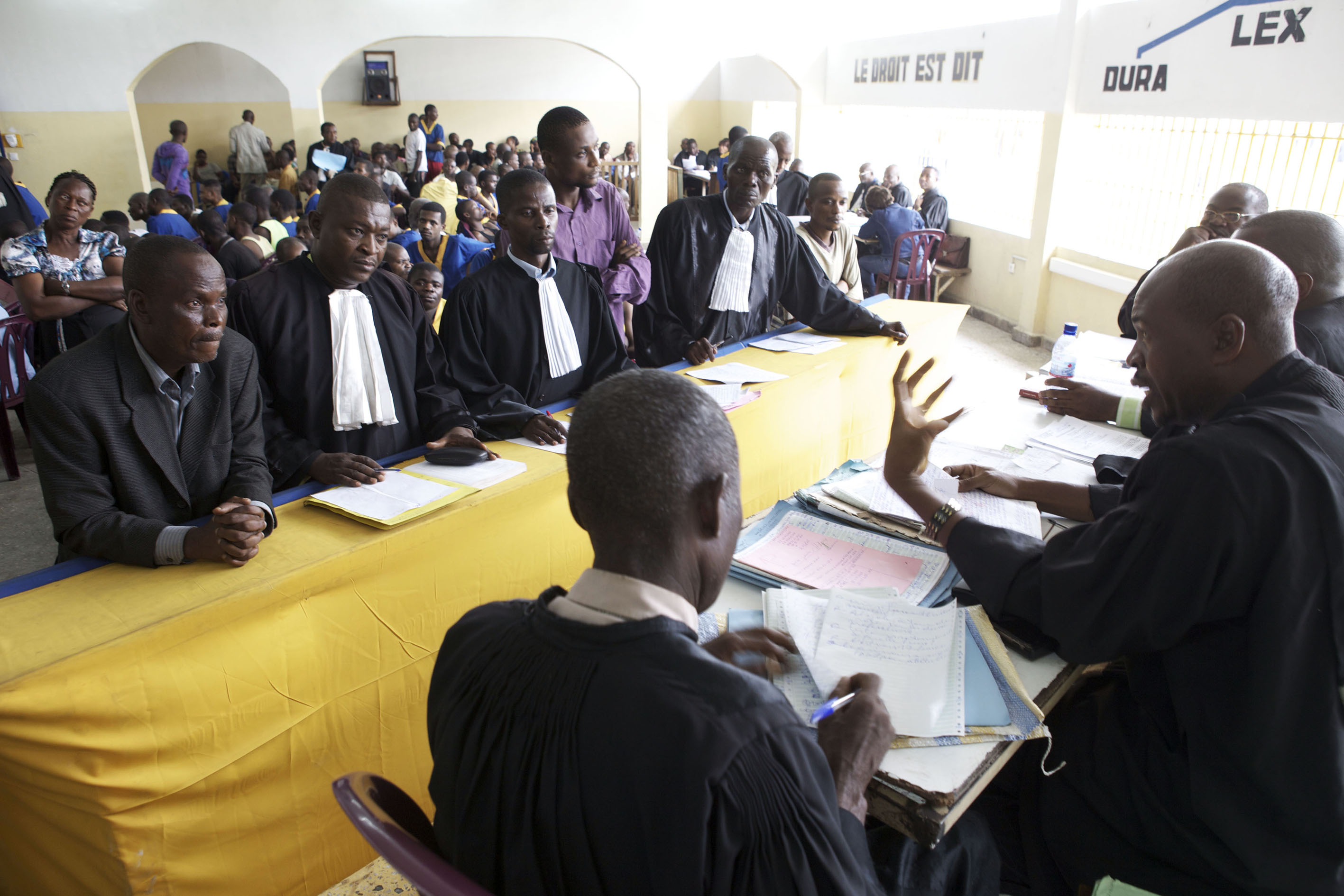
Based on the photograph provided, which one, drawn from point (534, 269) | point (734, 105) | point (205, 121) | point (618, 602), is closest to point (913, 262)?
point (534, 269)

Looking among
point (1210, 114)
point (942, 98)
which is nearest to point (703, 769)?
point (1210, 114)

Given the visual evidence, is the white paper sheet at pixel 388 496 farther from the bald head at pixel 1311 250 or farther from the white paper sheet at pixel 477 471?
the bald head at pixel 1311 250

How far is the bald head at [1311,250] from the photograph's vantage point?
254 cm

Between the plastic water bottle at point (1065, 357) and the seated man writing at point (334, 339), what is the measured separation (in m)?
2.58

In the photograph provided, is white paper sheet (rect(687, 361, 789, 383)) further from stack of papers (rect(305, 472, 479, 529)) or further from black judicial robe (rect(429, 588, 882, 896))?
black judicial robe (rect(429, 588, 882, 896))

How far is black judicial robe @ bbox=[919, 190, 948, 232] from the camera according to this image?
9859 millimetres

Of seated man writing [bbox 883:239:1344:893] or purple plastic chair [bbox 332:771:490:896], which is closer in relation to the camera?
purple plastic chair [bbox 332:771:490:896]

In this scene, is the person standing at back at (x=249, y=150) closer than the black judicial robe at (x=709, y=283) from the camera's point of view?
No

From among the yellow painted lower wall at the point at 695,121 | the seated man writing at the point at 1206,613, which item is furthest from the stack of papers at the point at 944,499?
the yellow painted lower wall at the point at 695,121

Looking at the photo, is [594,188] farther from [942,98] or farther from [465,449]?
[942,98]

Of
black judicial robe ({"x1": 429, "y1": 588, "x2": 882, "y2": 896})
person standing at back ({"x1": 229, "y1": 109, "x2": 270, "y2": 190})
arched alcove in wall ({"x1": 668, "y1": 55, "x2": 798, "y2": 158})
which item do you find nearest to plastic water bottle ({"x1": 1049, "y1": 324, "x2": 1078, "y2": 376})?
black judicial robe ({"x1": 429, "y1": 588, "x2": 882, "y2": 896})

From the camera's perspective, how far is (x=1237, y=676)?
5.16 feet

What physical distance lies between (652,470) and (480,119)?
62.1ft

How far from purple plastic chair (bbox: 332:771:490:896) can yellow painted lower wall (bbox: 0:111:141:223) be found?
1186cm
